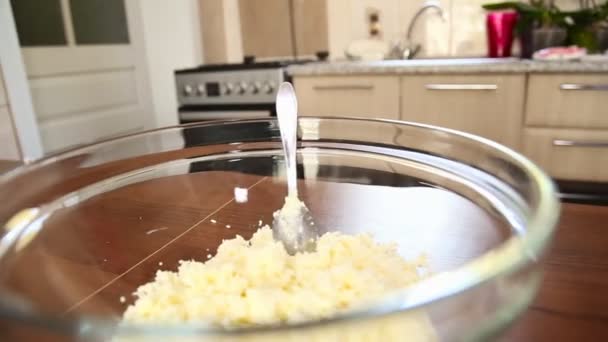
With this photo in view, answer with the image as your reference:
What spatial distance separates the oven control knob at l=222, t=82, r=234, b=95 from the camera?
6.72 ft

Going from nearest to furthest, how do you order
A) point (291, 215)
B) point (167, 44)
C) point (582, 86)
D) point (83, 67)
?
point (291, 215)
point (582, 86)
point (83, 67)
point (167, 44)

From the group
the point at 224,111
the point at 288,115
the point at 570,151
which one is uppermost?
the point at 288,115

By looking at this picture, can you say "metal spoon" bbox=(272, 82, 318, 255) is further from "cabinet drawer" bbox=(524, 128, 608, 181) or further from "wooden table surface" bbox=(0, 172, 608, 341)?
"cabinet drawer" bbox=(524, 128, 608, 181)

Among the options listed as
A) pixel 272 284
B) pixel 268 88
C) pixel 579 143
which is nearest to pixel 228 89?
pixel 268 88

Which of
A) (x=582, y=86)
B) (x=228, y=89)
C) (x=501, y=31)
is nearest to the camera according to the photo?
(x=582, y=86)

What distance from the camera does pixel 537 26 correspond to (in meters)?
1.77

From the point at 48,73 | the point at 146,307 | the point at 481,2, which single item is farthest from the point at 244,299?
the point at 48,73

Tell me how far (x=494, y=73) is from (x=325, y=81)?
0.61 m

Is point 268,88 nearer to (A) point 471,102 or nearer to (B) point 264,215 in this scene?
(A) point 471,102

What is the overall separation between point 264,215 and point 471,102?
1241 mm

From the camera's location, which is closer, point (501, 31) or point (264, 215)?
point (264, 215)

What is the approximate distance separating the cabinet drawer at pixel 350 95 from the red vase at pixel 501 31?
1.42 ft

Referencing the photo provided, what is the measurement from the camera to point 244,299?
369 mm

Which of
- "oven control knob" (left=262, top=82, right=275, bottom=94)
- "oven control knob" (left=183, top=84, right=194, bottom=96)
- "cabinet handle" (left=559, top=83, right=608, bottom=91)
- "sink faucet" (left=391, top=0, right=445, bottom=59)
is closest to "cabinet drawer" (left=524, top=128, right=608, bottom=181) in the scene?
"cabinet handle" (left=559, top=83, right=608, bottom=91)
